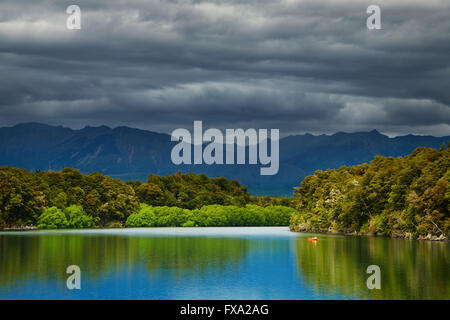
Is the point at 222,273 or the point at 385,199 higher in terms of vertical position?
the point at 385,199

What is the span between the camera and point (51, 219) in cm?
11169

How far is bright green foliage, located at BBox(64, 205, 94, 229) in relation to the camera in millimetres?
116681

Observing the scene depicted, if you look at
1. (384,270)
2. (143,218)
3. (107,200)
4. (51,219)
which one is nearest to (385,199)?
(384,270)

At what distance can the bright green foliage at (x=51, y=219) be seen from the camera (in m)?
111

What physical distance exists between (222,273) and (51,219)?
7907cm

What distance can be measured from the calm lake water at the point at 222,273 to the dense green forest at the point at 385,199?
1370 centimetres

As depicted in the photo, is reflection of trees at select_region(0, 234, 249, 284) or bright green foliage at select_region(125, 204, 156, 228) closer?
reflection of trees at select_region(0, 234, 249, 284)

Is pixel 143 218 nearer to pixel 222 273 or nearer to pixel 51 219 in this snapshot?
pixel 51 219

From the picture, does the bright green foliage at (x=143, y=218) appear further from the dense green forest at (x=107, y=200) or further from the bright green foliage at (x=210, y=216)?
the dense green forest at (x=107, y=200)

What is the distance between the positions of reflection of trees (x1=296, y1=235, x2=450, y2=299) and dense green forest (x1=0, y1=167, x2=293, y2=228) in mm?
64160

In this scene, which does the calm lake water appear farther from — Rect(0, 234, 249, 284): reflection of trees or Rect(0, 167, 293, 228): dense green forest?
Rect(0, 167, 293, 228): dense green forest

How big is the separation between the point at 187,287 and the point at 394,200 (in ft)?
169

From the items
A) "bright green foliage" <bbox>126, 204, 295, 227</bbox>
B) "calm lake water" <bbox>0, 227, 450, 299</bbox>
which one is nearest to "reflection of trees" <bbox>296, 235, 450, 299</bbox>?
"calm lake water" <bbox>0, 227, 450, 299</bbox>

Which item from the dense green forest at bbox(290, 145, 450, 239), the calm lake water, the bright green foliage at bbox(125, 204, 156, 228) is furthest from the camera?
the bright green foliage at bbox(125, 204, 156, 228)
